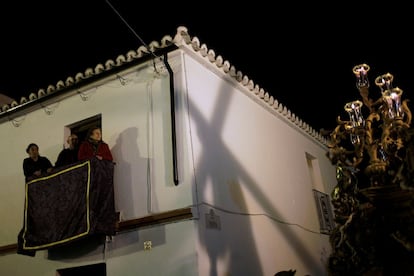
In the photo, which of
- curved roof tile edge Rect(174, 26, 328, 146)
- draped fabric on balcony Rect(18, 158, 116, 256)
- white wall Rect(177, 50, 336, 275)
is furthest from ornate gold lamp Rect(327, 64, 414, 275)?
draped fabric on balcony Rect(18, 158, 116, 256)

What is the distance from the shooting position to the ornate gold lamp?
17.7 ft

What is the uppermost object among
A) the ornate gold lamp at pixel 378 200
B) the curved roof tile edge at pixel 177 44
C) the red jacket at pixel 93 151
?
the curved roof tile edge at pixel 177 44

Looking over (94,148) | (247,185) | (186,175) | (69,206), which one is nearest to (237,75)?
(247,185)

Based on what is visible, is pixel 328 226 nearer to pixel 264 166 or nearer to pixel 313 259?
pixel 313 259

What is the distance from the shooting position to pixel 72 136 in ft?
27.1

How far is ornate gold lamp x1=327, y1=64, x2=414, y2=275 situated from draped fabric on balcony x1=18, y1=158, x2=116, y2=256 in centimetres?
384

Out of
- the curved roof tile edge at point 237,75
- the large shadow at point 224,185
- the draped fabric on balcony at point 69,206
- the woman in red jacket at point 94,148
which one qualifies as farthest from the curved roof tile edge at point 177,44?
the draped fabric on balcony at point 69,206

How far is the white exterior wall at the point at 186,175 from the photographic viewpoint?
7094 mm

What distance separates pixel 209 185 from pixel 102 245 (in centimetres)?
218

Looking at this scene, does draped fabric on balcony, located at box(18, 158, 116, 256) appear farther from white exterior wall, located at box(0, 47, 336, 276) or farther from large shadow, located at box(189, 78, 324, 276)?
large shadow, located at box(189, 78, 324, 276)

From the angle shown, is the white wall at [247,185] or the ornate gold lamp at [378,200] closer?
the ornate gold lamp at [378,200]

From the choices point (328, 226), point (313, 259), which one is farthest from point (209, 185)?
point (328, 226)

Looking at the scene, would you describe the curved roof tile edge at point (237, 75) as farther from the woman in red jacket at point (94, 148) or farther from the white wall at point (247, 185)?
the woman in red jacket at point (94, 148)

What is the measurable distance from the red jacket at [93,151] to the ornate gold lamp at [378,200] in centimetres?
415
